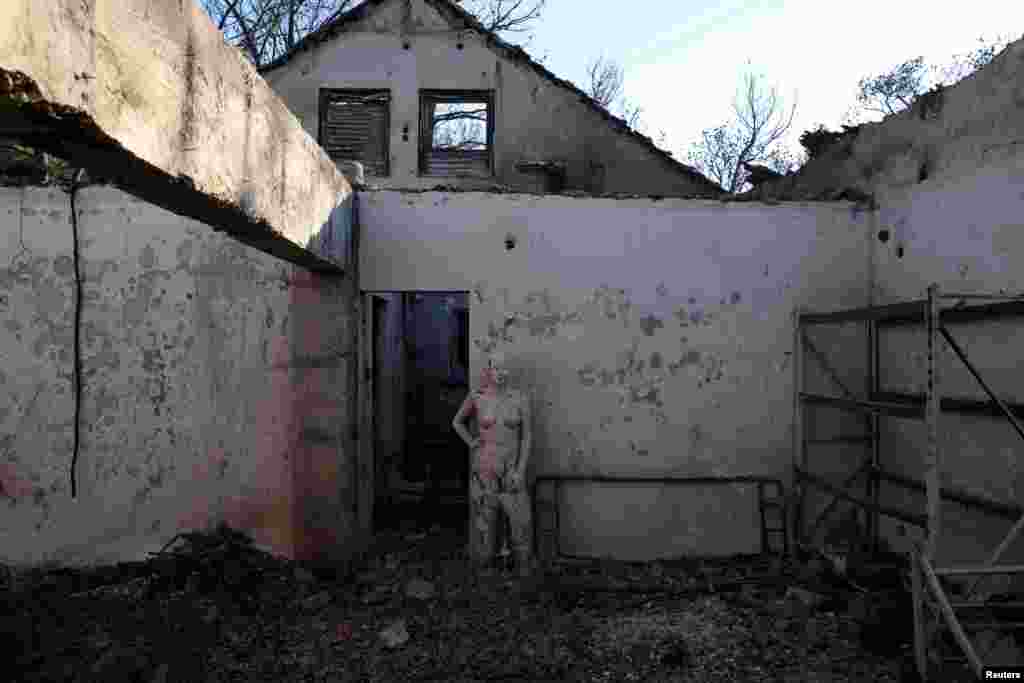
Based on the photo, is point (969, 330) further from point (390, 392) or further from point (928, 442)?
point (390, 392)

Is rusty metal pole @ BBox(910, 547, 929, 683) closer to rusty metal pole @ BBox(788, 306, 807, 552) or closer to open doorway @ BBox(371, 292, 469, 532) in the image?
rusty metal pole @ BBox(788, 306, 807, 552)

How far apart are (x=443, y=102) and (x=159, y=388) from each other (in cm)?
622

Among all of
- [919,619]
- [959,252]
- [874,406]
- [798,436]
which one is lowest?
[919,619]

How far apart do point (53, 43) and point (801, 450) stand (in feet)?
19.4

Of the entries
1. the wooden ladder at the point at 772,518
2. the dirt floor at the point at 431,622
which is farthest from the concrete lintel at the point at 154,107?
the wooden ladder at the point at 772,518

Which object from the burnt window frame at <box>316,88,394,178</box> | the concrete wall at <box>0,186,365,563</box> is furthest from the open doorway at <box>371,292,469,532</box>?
the burnt window frame at <box>316,88,394,178</box>

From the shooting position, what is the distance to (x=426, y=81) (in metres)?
9.60

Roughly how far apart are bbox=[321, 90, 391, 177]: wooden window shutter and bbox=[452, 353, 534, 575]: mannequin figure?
5.28 meters

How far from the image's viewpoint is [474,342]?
19.3 ft

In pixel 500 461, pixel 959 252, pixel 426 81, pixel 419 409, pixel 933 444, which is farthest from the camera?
pixel 419 409

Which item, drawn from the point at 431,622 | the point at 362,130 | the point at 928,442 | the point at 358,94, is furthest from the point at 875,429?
the point at 358,94

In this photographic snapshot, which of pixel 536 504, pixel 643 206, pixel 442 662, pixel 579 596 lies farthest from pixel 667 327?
pixel 442 662

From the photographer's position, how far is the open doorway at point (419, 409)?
7.63m

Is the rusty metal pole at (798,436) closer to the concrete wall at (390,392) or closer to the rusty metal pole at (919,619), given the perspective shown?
the rusty metal pole at (919,619)
